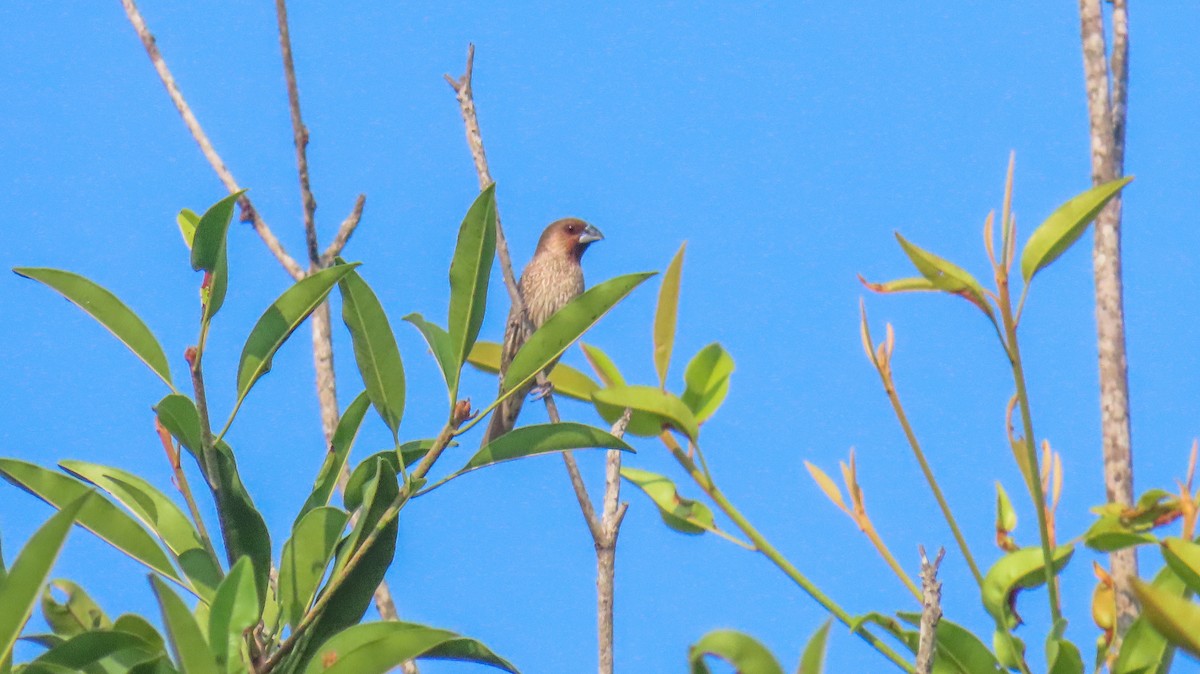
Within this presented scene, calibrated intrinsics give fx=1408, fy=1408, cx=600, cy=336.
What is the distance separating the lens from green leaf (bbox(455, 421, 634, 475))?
2145 mm

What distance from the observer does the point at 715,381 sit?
2059 millimetres

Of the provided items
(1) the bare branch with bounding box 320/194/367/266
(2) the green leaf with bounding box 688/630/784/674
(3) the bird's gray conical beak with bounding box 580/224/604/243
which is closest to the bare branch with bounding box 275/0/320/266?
(1) the bare branch with bounding box 320/194/367/266

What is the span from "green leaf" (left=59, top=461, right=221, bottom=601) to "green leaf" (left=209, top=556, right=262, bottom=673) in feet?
1.66

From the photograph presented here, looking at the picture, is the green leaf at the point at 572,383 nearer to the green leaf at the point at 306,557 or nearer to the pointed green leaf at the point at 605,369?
the pointed green leaf at the point at 605,369

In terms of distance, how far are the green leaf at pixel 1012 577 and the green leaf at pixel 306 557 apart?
0.92 meters

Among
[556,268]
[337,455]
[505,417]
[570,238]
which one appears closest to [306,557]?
[337,455]

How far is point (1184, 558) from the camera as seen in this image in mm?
1519

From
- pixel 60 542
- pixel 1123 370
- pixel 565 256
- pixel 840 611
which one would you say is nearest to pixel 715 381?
pixel 840 611

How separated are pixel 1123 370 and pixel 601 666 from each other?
66.0 inches

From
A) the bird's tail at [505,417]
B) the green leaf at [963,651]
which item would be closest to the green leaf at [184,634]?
the green leaf at [963,651]

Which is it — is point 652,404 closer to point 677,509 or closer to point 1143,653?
point 677,509

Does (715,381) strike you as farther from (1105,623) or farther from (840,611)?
(1105,623)

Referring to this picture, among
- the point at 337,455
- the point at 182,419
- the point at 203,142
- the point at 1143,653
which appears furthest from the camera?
the point at 203,142

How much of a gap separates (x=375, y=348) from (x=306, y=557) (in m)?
0.33
